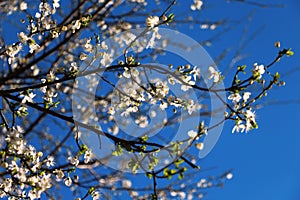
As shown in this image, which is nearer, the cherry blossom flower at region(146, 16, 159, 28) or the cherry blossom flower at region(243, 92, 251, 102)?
the cherry blossom flower at region(243, 92, 251, 102)

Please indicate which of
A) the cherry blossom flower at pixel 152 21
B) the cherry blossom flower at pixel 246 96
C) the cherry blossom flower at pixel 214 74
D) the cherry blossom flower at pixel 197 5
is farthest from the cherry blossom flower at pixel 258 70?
the cherry blossom flower at pixel 197 5

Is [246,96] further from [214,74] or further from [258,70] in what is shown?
[214,74]

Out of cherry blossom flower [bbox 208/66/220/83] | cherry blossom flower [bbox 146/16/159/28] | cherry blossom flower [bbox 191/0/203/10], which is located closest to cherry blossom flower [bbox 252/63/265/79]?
cherry blossom flower [bbox 208/66/220/83]

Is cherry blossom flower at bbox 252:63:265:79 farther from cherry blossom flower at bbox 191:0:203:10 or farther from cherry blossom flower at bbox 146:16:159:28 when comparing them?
cherry blossom flower at bbox 191:0:203:10

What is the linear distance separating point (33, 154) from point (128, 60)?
97cm

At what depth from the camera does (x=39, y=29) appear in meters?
2.96

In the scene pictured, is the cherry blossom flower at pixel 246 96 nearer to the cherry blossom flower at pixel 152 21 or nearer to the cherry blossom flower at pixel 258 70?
the cherry blossom flower at pixel 258 70

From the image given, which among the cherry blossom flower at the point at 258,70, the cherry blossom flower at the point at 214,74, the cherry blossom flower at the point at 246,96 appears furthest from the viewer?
the cherry blossom flower at the point at 214,74

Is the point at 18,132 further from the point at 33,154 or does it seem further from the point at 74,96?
the point at 74,96

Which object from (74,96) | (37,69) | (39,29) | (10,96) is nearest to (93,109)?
(74,96)

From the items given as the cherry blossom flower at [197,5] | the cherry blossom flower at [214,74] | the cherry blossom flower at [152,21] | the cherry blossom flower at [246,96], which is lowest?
the cherry blossom flower at [246,96]

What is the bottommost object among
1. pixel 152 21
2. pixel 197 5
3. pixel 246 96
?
pixel 246 96

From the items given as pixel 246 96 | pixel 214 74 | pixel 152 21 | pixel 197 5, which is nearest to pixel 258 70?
pixel 246 96

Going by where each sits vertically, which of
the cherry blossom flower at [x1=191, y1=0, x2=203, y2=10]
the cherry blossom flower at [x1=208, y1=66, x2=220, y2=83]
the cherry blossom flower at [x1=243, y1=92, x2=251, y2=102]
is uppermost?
the cherry blossom flower at [x1=191, y1=0, x2=203, y2=10]
